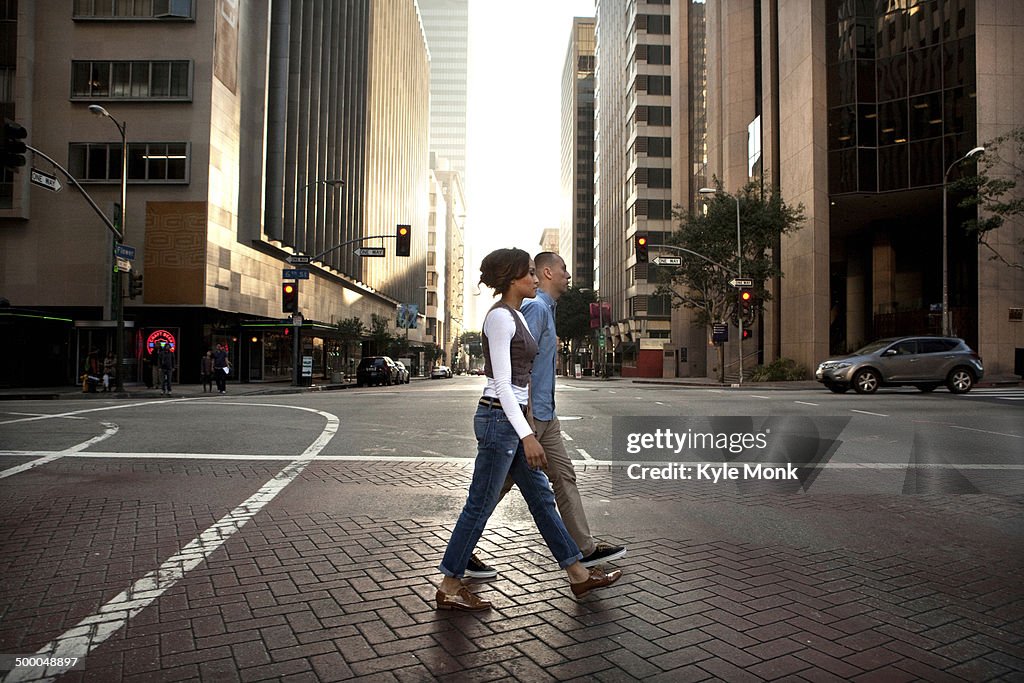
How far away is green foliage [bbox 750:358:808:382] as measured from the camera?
114ft

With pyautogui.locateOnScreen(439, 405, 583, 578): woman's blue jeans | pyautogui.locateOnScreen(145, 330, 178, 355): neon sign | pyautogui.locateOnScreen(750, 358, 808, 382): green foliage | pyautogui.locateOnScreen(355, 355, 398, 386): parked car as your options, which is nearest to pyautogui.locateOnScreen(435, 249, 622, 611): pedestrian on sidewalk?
pyautogui.locateOnScreen(439, 405, 583, 578): woman's blue jeans

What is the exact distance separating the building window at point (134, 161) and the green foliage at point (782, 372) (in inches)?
1192

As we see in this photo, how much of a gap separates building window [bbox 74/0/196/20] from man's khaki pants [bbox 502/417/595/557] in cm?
3579

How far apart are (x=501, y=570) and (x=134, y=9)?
37994mm

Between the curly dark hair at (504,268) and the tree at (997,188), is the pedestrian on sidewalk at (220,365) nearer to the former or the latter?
the curly dark hair at (504,268)

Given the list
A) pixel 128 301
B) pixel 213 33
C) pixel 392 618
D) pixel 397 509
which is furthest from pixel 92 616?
pixel 213 33

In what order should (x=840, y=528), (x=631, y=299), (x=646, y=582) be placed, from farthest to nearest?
1. (x=631, y=299)
2. (x=840, y=528)
3. (x=646, y=582)

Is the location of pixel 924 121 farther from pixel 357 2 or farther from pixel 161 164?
pixel 357 2

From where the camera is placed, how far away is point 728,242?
3594 cm

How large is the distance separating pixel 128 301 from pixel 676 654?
3433 cm

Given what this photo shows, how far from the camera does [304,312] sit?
43438 mm

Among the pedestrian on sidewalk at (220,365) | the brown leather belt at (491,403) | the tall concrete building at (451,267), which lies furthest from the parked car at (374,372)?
the tall concrete building at (451,267)

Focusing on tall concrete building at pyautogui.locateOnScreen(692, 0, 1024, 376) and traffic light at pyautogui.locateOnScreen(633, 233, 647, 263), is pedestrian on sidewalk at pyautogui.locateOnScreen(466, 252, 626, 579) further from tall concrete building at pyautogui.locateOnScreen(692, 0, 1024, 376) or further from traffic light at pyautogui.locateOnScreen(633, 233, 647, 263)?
tall concrete building at pyautogui.locateOnScreen(692, 0, 1024, 376)

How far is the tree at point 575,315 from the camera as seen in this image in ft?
249
